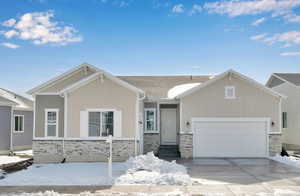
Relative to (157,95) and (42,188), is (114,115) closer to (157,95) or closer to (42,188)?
(157,95)

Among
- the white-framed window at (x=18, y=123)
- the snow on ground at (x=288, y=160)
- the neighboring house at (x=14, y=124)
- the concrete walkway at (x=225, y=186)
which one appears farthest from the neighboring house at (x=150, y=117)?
the white-framed window at (x=18, y=123)

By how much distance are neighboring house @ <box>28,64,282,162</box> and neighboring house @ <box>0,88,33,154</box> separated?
19.3 feet

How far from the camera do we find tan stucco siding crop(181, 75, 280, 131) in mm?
16328

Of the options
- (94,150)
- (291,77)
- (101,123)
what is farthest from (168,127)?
(291,77)

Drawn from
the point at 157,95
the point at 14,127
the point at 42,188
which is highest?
the point at 157,95

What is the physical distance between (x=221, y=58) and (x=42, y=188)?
13644 millimetres

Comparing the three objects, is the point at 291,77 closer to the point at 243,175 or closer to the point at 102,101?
the point at 243,175

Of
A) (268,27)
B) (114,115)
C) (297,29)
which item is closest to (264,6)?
(268,27)

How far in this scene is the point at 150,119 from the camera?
60.1 ft

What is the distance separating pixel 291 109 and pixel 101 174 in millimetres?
14774

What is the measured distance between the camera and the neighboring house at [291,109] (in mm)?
19578

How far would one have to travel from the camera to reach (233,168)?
42.2 ft

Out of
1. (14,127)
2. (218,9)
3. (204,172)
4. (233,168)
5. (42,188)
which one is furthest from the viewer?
(14,127)

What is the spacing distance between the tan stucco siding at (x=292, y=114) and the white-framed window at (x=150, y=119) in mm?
9624
